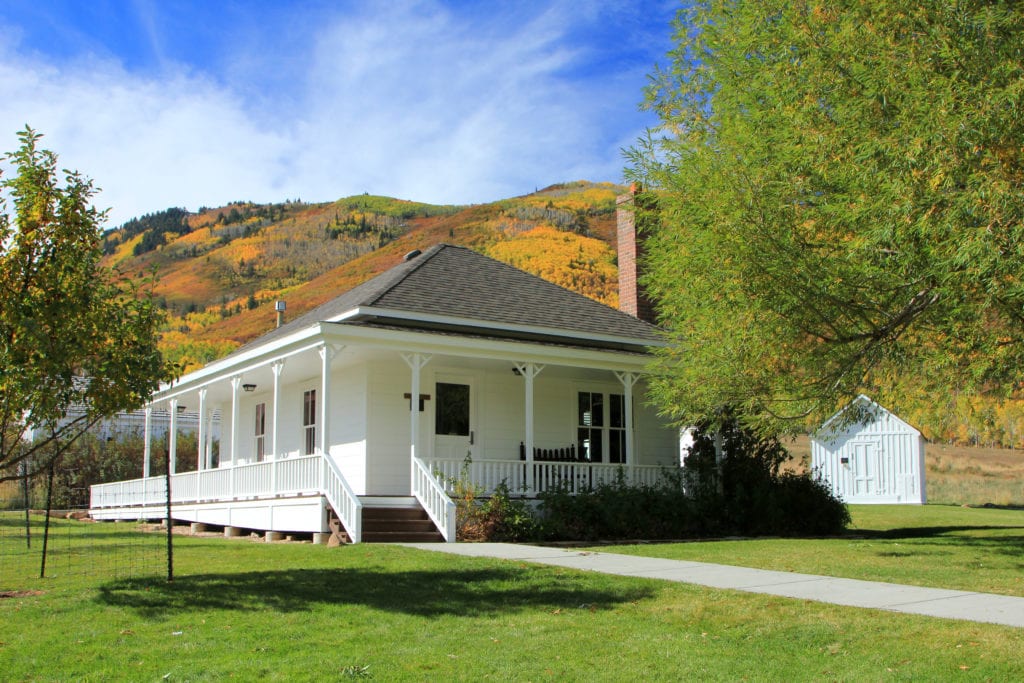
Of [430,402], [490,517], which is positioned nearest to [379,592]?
[490,517]

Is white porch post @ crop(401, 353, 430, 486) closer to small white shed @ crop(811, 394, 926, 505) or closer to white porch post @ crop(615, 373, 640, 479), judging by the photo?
white porch post @ crop(615, 373, 640, 479)

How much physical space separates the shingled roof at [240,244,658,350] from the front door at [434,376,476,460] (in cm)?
122

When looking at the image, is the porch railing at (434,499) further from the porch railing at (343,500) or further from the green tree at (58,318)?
the green tree at (58,318)

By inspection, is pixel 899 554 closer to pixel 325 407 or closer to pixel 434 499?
pixel 434 499

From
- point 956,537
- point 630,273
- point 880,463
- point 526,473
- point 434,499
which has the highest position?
point 630,273

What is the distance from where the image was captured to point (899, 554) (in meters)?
14.6

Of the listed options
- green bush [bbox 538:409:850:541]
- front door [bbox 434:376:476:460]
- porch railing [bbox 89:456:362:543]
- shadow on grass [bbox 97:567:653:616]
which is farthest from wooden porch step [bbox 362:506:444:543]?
shadow on grass [bbox 97:567:653:616]

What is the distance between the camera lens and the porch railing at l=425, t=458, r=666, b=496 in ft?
56.5

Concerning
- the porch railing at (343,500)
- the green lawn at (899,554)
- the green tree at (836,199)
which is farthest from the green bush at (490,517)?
the green tree at (836,199)

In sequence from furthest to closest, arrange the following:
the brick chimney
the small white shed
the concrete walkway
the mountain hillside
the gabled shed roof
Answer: the mountain hillside
the small white shed
the brick chimney
the gabled shed roof
the concrete walkway

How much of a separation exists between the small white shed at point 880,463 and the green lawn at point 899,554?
43.3 ft

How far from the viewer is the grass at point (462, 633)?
6539 mm

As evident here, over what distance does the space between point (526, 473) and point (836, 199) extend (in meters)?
8.23

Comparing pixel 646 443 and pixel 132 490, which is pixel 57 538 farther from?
pixel 646 443
